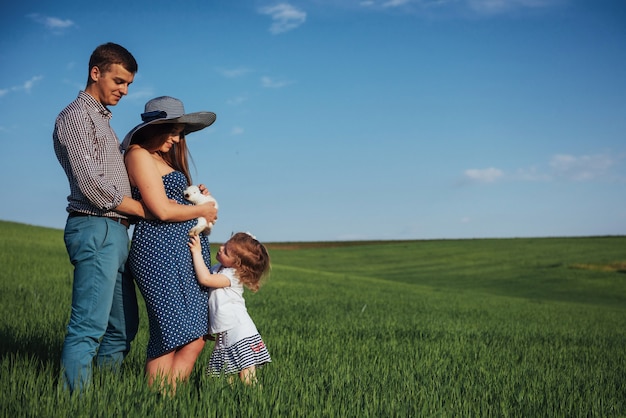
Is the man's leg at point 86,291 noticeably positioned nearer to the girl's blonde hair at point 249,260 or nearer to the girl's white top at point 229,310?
the girl's white top at point 229,310

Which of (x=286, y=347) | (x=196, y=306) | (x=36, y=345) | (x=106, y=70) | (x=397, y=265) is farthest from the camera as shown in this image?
(x=397, y=265)

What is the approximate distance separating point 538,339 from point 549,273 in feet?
97.0

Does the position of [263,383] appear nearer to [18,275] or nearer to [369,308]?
[369,308]

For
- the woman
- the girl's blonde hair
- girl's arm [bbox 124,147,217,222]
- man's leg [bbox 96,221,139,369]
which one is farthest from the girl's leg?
girl's arm [bbox 124,147,217,222]

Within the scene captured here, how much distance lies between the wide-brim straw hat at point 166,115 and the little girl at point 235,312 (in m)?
1.01

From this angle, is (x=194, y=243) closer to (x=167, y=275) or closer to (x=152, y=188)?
(x=167, y=275)

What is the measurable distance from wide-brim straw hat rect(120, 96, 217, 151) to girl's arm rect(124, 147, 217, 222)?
16 cm

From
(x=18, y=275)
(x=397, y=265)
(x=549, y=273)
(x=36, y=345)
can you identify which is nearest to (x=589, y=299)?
(x=549, y=273)

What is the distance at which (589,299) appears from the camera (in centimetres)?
3141

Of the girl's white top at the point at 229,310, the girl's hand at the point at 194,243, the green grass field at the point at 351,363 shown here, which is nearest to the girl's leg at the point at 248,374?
the green grass field at the point at 351,363

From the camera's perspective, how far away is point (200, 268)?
4.48 meters

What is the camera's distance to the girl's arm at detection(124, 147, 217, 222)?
13.6 feet

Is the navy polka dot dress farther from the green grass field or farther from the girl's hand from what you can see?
the green grass field

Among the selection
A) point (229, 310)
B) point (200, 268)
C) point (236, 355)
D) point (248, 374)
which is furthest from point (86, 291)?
point (248, 374)
